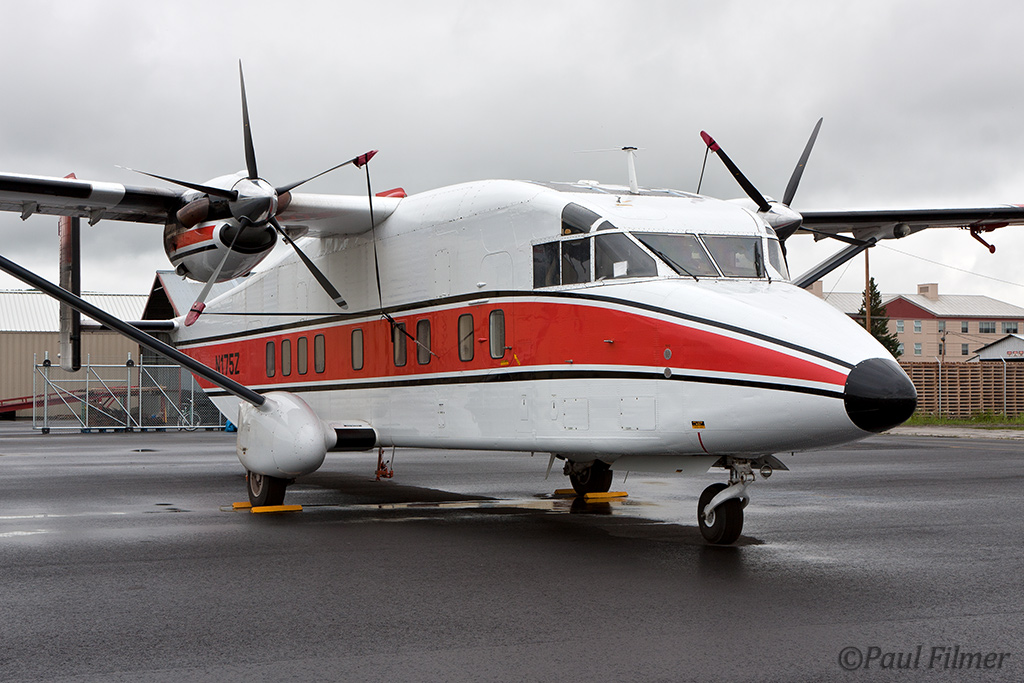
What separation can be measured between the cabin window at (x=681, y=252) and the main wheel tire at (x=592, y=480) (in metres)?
4.77

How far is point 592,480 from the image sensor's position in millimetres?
13672

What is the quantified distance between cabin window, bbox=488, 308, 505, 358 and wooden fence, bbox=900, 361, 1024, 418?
3388cm

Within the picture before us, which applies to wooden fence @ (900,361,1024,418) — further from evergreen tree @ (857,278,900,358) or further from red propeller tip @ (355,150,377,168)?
red propeller tip @ (355,150,377,168)

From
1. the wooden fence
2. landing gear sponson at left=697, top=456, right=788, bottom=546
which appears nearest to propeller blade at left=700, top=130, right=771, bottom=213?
landing gear sponson at left=697, top=456, right=788, bottom=546

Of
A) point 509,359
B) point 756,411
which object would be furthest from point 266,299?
point 756,411

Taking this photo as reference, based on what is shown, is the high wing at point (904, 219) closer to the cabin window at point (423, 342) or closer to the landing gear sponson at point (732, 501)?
the cabin window at point (423, 342)

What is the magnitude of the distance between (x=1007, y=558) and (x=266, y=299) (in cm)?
1106

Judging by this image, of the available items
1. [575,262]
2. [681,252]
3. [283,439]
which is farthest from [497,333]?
[283,439]

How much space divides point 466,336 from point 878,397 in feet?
16.3

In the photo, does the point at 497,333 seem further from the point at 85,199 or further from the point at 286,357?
the point at 85,199

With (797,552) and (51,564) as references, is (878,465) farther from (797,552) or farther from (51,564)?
(51,564)

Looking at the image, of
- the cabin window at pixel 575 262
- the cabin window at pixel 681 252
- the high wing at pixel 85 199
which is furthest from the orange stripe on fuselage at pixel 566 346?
the high wing at pixel 85 199

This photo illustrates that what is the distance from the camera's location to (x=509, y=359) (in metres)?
10.6

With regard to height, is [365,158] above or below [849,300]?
below
